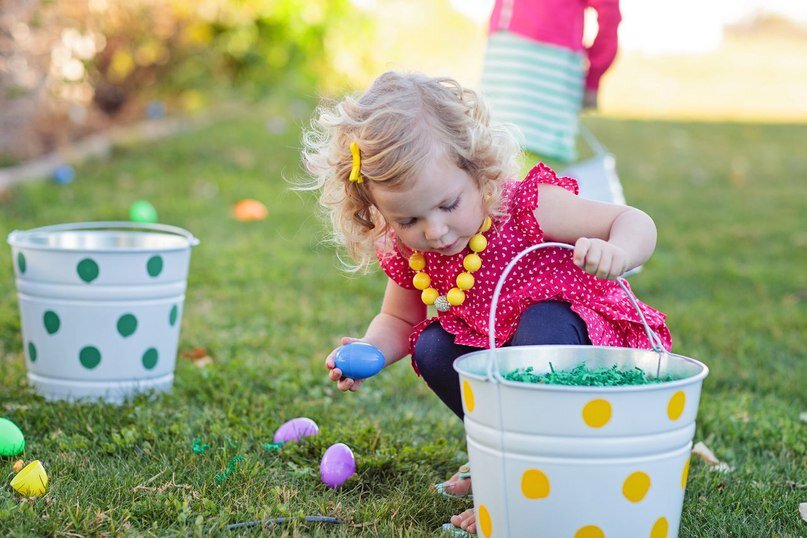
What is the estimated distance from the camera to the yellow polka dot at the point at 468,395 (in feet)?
5.22

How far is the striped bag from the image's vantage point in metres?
3.44

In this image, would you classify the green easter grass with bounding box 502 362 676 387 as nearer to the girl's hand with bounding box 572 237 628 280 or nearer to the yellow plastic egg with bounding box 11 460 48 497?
the girl's hand with bounding box 572 237 628 280

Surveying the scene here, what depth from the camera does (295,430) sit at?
2.27 m

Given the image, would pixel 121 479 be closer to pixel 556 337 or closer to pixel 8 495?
pixel 8 495

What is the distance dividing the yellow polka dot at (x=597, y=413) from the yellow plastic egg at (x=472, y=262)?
601 mm

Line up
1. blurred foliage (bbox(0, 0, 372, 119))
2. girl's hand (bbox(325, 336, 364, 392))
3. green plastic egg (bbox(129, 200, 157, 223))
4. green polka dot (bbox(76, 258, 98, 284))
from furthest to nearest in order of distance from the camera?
blurred foliage (bbox(0, 0, 372, 119))
green plastic egg (bbox(129, 200, 157, 223))
green polka dot (bbox(76, 258, 98, 284))
girl's hand (bbox(325, 336, 364, 392))

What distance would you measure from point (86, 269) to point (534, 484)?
1.50 m

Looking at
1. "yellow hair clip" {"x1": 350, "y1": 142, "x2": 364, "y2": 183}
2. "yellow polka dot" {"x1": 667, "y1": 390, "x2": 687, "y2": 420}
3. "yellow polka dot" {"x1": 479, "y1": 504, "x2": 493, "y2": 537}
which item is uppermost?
"yellow hair clip" {"x1": 350, "y1": 142, "x2": 364, "y2": 183}

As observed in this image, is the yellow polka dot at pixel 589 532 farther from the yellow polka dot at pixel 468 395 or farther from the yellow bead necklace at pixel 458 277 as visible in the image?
Answer: the yellow bead necklace at pixel 458 277

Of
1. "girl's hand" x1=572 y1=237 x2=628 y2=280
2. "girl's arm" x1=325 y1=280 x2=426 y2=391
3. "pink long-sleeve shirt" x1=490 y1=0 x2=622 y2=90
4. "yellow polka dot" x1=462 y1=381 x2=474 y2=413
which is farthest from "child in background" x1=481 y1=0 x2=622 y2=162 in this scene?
"yellow polka dot" x1=462 y1=381 x2=474 y2=413

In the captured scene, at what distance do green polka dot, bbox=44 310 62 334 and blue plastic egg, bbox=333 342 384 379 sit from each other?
1.02m

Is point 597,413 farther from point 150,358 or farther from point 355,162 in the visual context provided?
point 150,358

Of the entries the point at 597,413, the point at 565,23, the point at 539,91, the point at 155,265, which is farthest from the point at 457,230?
the point at 565,23

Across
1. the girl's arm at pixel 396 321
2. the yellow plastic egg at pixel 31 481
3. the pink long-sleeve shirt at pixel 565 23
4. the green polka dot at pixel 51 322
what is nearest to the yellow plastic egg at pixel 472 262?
the girl's arm at pixel 396 321
